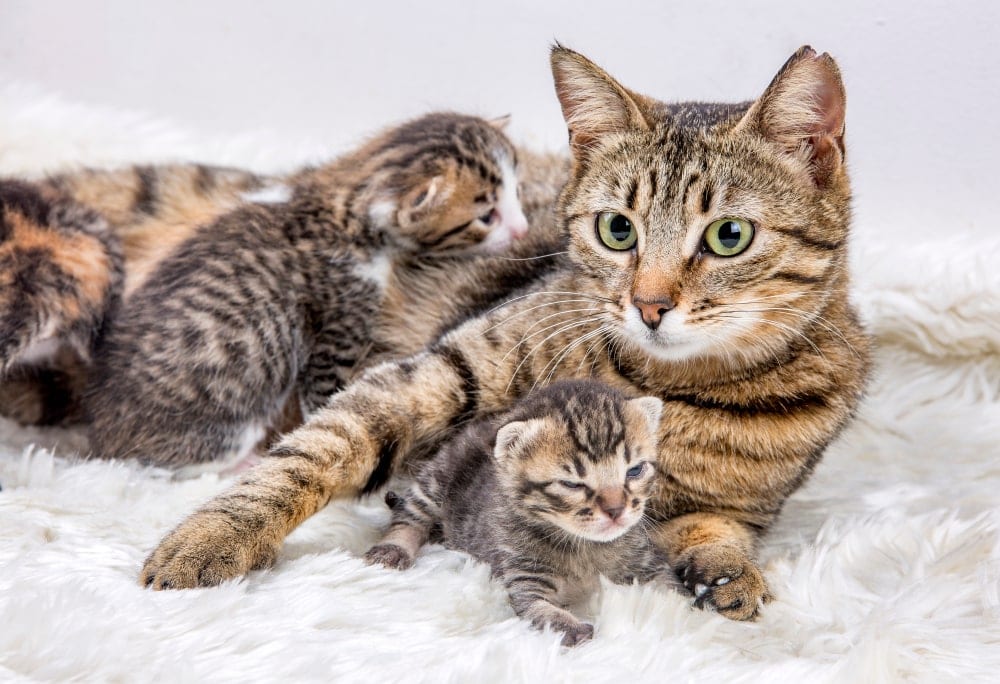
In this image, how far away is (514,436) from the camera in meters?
1.24

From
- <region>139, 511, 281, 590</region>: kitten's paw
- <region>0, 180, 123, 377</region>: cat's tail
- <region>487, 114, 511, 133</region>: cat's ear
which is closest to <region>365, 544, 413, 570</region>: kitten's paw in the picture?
<region>139, 511, 281, 590</region>: kitten's paw

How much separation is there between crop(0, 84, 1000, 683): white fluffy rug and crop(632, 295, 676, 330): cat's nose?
30cm

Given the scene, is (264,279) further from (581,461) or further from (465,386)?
(581,461)

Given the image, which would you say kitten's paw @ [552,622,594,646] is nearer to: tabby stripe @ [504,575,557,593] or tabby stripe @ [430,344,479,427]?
tabby stripe @ [504,575,557,593]

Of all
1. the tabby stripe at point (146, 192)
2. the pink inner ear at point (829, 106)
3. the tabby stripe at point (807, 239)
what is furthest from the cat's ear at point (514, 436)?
the tabby stripe at point (146, 192)

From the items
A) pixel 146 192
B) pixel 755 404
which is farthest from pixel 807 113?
pixel 146 192

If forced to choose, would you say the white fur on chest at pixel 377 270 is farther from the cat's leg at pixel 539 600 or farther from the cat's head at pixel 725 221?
the cat's leg at pixel 539 600

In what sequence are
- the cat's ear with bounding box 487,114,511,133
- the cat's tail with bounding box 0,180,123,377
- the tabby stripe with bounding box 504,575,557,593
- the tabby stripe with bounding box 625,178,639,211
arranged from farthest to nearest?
the cat's ear with bounding box 487,114,511,133, the cat's tail with bounding box 0,180,123,377, the tabby stripe with bounding box 625,178,639,211, the tabby stripe with bounding box 504,575,557,593

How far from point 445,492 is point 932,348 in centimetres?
108

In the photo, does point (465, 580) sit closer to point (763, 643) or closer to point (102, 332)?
point (763, 643)

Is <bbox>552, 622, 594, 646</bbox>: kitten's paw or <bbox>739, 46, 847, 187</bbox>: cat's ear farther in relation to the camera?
<bbox>739, 46, 847, 187</bbox>: cat's ear

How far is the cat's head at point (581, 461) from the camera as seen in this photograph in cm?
120

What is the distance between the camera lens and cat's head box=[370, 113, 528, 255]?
6.16ft

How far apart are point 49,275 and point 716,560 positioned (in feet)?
3.60
